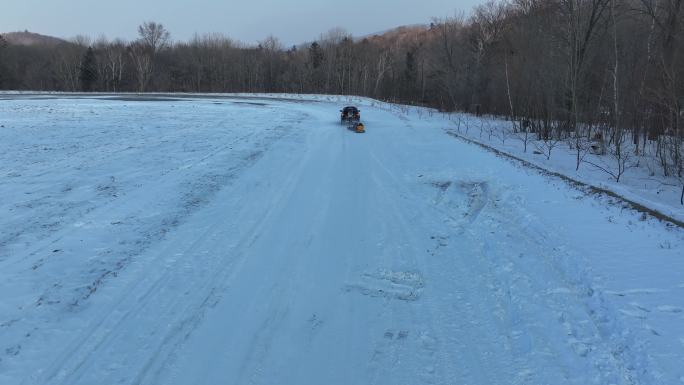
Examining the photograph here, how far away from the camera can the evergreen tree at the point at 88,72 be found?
85.9 metres

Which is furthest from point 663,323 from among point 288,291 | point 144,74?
point 144,74

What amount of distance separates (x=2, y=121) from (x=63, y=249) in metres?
Answer: 19.3

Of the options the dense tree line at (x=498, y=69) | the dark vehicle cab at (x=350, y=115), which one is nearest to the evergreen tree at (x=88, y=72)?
the dense tree line at (x=498, y=69)

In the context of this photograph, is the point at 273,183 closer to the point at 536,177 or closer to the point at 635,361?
the point at 536,177

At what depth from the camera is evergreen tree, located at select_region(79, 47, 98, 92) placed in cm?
8588

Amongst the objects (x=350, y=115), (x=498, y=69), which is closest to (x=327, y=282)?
(x=350, y=115)

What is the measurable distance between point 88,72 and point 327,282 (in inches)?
3828

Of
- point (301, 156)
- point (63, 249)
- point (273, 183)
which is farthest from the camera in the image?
point (301, 156)

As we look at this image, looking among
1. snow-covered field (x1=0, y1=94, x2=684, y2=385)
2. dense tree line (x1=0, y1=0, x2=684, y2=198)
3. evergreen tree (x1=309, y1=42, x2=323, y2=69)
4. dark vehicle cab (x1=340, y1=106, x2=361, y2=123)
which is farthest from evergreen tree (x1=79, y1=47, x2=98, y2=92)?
snow-covered field (x1=0, y1=94, x2=684, y2=385)

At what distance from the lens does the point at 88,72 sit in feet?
283

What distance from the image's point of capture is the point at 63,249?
21.1 feet

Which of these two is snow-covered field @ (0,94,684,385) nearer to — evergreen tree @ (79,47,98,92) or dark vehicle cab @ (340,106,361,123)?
dark vehicle cab @ (340,106,361,123)

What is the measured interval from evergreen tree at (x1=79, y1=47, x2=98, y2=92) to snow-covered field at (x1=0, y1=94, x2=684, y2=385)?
87.9m

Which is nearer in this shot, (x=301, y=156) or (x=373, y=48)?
(x=301, y=156)
